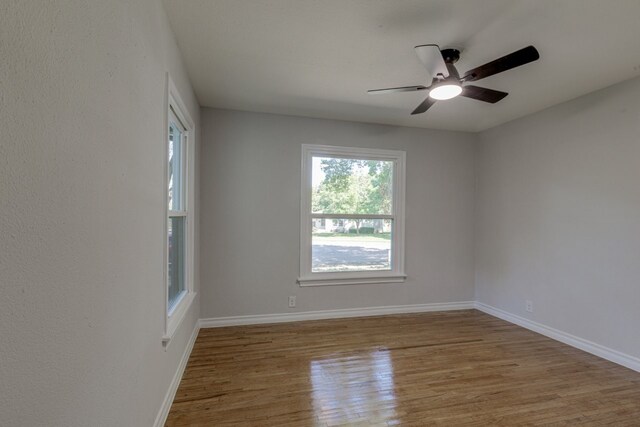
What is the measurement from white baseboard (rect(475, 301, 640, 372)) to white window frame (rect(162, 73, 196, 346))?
12.2 feet

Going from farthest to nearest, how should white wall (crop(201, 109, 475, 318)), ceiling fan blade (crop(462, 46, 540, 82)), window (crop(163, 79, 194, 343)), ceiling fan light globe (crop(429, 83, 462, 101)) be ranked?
white wall (crop(201, 109, 475, 318)), window (crop(163, 79, 194, 343)), ceiling fan light globe (crop(429, 83, 462, 101)), ceiling fan blade (crop(462, 46, 540, 82))

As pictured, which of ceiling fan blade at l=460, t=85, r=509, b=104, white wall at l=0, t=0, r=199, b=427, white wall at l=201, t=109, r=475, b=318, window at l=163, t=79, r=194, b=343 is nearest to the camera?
white wall at l=0, t=0, r=199, b=427

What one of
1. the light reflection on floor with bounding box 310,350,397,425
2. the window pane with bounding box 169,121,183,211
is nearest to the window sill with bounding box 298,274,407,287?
the light reflection on floor with bounding box 310,350,397,425

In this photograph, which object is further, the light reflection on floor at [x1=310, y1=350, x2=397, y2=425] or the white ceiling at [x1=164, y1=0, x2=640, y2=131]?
the light reflection on floor at [x1=310, y1=350, x2=397, y2=425]

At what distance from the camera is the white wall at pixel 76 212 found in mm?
688

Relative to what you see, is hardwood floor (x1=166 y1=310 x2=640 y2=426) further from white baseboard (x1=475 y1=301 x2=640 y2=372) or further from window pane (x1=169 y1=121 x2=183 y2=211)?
window pane (x1=169 y1=121 x2=183 y2=211)

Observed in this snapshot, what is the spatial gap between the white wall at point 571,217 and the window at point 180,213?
374 cm

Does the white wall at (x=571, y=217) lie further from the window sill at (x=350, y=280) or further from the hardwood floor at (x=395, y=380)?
the window sill at (x=350, y=280)

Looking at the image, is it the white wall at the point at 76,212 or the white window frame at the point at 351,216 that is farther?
the white window frame at the point at 351,216

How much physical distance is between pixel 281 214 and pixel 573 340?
336 cm

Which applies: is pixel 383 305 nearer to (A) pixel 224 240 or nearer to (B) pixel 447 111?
(A) pixel 224 240


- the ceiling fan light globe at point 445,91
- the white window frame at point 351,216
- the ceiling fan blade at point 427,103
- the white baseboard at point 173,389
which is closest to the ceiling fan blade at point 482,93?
the ceiling fan light globe at point 445,91

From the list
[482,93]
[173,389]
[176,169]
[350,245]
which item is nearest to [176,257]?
[176,169]

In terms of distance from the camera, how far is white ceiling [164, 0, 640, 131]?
72.3 inches
